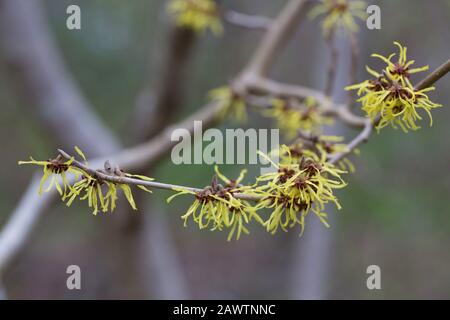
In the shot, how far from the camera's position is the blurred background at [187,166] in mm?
1891

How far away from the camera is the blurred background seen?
1891 millimetres

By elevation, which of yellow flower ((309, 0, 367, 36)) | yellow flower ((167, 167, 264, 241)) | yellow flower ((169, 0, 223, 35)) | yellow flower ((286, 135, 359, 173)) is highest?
yellow flower ((169, 0, 223, 35))

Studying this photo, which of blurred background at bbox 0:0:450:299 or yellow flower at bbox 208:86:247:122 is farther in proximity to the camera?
blurred background at bbox 0:0:450:299

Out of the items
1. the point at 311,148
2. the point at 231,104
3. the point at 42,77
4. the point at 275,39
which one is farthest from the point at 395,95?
the point at 42,77

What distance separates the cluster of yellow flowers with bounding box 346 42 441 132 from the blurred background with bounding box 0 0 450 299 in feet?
3.67

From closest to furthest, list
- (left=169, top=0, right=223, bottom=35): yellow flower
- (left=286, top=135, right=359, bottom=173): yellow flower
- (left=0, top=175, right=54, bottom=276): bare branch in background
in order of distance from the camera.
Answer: (left=286, top=135, right=359, bottom=173): yellow flower, (left=0, top=175, right=54, bottom=276): bare branch in background, (left=169, top=0, right=223, bottom=35): yellow flower

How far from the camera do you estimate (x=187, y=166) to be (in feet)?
10.8

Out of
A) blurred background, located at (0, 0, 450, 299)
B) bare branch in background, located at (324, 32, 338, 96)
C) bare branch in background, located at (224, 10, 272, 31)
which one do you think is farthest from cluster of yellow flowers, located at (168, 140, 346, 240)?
blurred background, located at (0, 0, 450, 299)

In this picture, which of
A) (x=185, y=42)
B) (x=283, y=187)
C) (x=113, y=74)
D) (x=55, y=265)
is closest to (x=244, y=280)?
(x=55, y=265)

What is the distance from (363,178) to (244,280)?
2074mm

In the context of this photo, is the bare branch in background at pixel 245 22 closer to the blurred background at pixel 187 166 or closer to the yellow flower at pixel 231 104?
the yellow flower at pixel 231 104

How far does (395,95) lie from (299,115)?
1.24 ft

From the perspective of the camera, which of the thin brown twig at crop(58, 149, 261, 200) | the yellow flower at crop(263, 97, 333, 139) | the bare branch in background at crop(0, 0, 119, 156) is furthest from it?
the bare branch in background at crop(0, 0, 119, 156)

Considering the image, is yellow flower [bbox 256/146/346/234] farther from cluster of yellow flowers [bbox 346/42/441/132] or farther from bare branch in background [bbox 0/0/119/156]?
bare branch in background [bbox 0/0/119/156]
